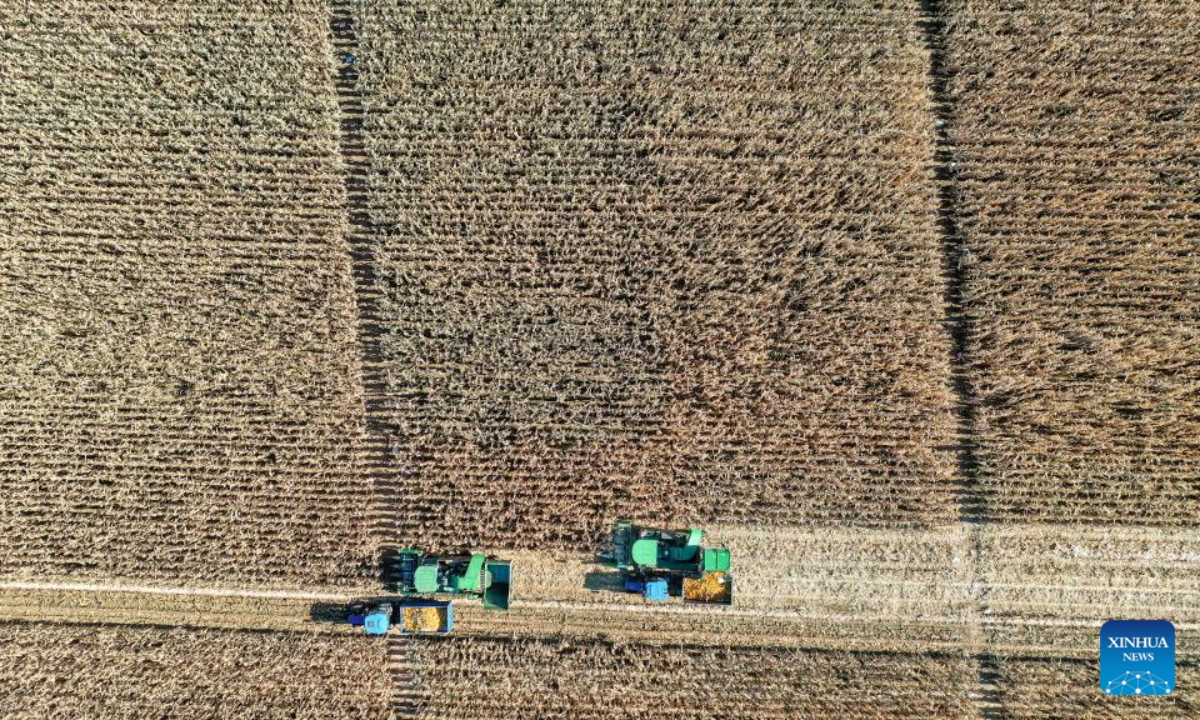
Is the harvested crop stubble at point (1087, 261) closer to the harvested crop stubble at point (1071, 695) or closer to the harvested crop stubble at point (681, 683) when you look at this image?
the harvested crop stubble at point (1071, 695)

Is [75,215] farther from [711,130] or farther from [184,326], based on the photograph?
[711,130]

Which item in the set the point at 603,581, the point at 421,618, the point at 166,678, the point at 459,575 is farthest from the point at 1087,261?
the point at 166,678

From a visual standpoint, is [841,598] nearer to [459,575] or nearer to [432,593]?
[459,575]

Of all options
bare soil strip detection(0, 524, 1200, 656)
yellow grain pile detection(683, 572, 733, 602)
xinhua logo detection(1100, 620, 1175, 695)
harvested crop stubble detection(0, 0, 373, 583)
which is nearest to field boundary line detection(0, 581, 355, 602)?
bare soil strip detection(0, 524, 1200, 656)

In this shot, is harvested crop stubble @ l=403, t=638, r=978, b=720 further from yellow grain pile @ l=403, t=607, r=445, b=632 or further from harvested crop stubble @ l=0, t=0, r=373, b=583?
harvested crop stubble @ l=0, t=0, r=373, b=583

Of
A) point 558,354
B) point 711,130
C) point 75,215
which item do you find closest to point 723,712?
point 558,354

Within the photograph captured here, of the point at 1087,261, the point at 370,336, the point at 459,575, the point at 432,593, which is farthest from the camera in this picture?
the point at 370,336

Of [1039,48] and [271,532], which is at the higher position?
[1039,48]
